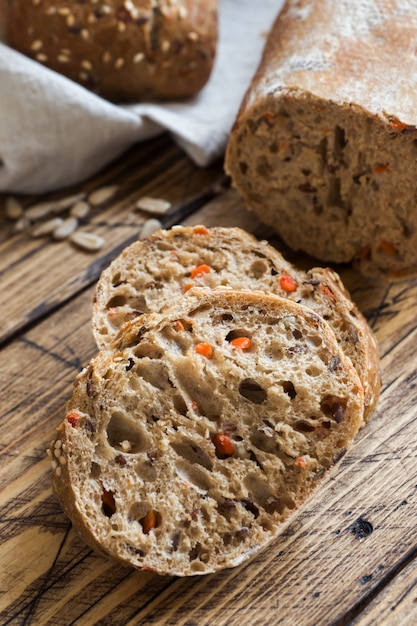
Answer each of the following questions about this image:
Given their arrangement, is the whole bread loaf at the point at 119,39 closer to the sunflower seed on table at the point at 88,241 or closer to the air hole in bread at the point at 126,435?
the sunflower seed on table at the point at 88,241

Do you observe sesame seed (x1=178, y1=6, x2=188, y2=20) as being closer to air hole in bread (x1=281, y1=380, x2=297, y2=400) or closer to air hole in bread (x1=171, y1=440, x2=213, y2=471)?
air hole in bread (x1=281, y1=380, x2=297, y2=400)

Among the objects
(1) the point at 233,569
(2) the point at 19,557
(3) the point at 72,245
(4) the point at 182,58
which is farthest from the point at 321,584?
(4) the point at 182,58

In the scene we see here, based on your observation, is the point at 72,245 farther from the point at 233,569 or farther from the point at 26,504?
the point at 233,569

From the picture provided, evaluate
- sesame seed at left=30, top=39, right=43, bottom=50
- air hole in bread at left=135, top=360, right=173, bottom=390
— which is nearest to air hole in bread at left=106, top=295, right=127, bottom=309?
air hole in bread at left=135, top=360, right=173, bottom=390

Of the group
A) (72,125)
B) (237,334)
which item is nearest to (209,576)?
(237,334)

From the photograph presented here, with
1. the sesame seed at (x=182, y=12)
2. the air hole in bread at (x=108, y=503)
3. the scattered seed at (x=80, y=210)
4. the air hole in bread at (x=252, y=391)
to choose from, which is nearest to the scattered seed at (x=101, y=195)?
the scattered seed at (x=80, y=210)
